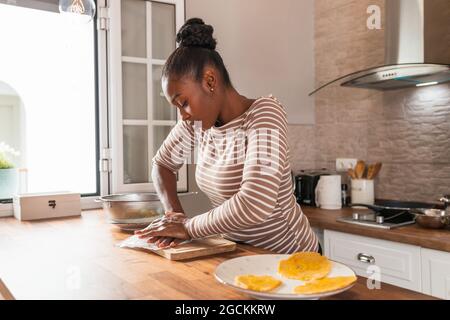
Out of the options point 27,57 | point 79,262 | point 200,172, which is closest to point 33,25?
point 27,57

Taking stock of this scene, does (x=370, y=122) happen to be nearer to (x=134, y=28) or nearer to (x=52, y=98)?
(x=134, y=28)

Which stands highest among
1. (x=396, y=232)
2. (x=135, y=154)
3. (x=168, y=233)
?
(x=135, y=154)

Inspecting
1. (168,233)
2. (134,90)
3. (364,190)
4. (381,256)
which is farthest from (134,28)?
(381,256)

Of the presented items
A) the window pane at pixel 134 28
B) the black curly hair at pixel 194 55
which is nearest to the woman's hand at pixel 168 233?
the black curly hair at pixel 194 55

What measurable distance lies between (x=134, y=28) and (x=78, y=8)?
1.56ft

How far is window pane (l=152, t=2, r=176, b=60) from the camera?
2.22 m

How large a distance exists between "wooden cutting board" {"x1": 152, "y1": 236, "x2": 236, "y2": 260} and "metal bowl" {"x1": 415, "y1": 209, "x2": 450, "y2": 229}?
3.11ft

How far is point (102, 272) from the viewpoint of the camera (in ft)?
3.22

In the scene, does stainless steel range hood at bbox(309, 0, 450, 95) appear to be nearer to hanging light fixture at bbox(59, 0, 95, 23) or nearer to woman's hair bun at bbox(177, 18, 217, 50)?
woman's hair bun at bbox(177, 18, 217, 50)

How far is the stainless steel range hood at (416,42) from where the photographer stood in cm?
188

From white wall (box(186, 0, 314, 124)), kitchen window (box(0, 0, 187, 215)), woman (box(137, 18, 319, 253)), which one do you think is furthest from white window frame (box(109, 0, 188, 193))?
woman (box(137, 18, 319, 253))

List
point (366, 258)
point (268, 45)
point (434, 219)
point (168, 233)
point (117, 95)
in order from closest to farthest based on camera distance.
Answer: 1. point (168, 233)
2. point (434, 219)
3. point (366, 258)
4. point (117, 95)
5. point (268, 45)
